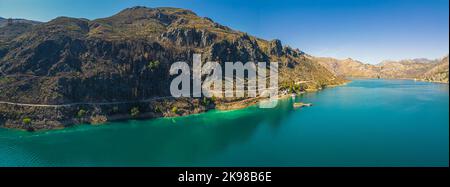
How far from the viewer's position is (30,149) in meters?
55.1

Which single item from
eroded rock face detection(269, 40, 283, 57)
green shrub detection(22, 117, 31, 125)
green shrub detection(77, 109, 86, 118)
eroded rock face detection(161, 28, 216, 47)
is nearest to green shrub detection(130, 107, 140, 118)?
green shrub detection(77, 109, 86, 118)

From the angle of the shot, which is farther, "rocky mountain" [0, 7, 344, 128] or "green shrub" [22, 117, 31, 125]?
"rocky mountain" [0, 7, 344, 128]

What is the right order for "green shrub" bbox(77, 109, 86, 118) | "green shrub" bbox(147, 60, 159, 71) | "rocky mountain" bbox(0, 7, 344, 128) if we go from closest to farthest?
"green shrub" bbox(77, 109, 86, 118), "rocky mountain" bbox(0, 7, 344, 128), "green shrub" bbox(147, 60, 159, 71)

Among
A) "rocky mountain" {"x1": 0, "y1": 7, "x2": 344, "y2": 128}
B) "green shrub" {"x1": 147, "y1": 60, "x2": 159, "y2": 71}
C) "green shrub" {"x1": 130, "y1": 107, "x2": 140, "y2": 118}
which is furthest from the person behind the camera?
"green shrub" {"x1": 147, "y1": 60, "x2": 159, "y2": 71}

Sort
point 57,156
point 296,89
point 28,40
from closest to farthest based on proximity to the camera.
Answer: point 57,156
point 28,40
point 296,89

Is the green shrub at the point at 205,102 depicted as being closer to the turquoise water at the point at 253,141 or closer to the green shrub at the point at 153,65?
the turquoise water at the point at 253,141

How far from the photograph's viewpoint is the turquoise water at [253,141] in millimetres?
44844

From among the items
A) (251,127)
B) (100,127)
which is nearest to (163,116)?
(100,127)

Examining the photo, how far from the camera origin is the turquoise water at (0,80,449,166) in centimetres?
4484

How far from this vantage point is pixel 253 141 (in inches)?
2235

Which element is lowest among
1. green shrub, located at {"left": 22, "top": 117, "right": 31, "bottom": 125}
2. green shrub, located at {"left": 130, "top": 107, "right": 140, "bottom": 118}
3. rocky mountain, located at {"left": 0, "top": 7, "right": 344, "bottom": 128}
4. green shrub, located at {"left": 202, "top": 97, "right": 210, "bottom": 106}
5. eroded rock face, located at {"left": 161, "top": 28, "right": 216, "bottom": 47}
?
green shrub, located at {"left": 22, "top": 117, "right": 31, "bottom": 125}

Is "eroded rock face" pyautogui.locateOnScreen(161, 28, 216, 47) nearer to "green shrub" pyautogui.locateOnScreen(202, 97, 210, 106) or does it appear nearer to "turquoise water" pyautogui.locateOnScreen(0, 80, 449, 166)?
"green shrub" pyautogui.locateOnScreen(202, 97, 210, 106)

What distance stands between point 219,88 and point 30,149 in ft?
222

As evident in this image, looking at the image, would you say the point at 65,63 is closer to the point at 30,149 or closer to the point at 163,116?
the point at 163,116
